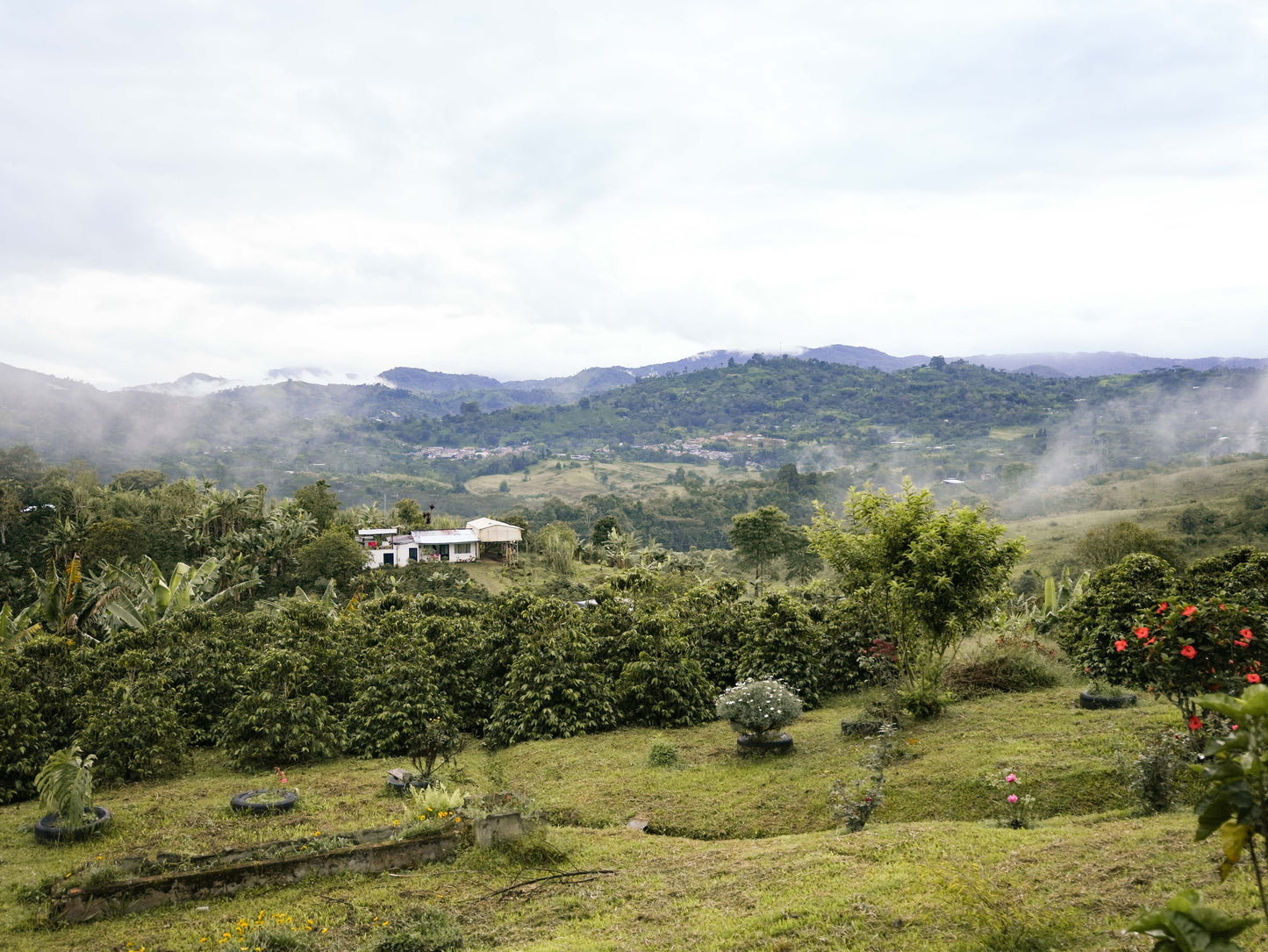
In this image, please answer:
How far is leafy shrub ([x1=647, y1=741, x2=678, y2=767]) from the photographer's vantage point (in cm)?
1049

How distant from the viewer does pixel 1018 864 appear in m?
5.52

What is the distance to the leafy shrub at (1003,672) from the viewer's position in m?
12.8

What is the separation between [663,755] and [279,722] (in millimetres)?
5629

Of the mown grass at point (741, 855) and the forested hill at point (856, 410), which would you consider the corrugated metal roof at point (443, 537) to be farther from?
the forested hill at point (856, 410)

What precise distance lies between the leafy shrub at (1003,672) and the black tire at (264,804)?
9815 mm

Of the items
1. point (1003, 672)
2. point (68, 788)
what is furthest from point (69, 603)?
point (1003, 672)

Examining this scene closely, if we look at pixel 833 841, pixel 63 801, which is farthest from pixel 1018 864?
pixel 63 801

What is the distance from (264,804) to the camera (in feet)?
28.5

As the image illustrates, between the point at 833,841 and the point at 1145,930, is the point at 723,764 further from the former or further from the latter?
the point at 1145,930

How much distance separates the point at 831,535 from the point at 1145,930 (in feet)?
29.0

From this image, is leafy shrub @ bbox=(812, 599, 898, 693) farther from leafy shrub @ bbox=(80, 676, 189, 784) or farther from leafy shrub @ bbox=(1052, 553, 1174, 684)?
leafy shrub @ bbox=(80, 676, 189, 784)

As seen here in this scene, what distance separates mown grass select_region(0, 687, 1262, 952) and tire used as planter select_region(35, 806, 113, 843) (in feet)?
0.47

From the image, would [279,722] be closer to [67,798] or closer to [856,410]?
[67,798]

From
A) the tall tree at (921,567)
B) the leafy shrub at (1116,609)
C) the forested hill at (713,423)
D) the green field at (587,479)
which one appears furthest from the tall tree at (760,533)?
the forested hill at (713,423)
